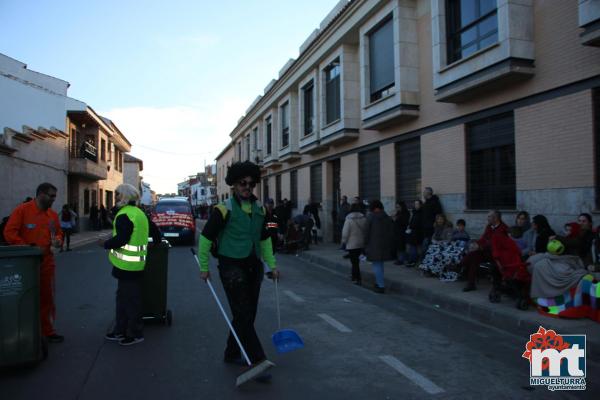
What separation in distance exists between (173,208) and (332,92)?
25.5 ft

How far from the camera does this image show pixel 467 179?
11.0m

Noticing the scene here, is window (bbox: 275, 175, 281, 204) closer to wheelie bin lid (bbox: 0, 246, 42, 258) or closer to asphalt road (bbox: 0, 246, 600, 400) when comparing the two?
asphalt road (bbox: 0, 246, 600, 400)

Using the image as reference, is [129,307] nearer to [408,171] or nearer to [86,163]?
[408,171]

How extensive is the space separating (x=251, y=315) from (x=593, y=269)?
196 inches

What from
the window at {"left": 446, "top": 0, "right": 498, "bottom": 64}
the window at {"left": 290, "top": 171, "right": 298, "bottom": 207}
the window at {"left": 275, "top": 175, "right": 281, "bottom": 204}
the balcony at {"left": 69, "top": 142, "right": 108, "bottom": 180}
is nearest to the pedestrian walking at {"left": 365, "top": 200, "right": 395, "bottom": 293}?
the window at {"left": 446, "top": 0, "right": 498, "bottom": 64}

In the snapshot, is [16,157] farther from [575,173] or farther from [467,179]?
[575,173]

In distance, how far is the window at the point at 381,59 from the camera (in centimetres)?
1395

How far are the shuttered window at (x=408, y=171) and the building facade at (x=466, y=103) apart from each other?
0.10ft

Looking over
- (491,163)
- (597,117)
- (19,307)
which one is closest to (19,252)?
(19,307)

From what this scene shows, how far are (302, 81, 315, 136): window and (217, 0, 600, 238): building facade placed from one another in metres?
2.18

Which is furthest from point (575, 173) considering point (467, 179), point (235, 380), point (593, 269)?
point (235, 380)

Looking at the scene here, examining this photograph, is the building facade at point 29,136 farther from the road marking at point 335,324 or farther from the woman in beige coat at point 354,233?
the road marking at point 335,324

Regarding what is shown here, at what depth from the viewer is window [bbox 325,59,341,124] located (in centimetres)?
1820

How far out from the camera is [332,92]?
18.8 metres
